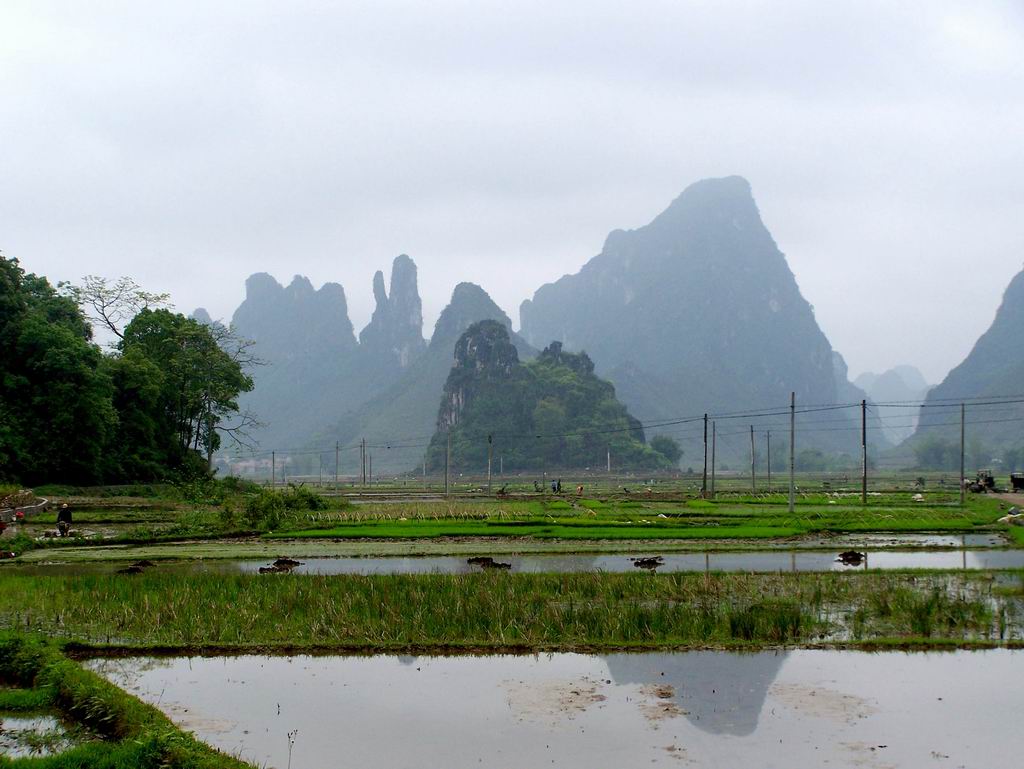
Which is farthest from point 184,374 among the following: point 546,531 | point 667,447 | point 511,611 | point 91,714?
point 667,447

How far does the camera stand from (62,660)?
10523 mm

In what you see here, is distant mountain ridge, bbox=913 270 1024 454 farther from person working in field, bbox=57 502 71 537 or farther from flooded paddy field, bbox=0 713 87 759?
flooded paddy field, bbox=0 713 87 759

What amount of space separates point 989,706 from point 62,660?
996cm

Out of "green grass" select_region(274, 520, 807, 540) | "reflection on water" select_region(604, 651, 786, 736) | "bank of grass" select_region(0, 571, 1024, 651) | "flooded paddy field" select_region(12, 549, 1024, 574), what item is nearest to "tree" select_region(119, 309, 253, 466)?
"green grass" select_region(274, 520, 807, 540)

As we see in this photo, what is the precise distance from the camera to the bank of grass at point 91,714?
737 centimetres

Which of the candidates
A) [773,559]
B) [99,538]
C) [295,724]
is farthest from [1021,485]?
[295,724]

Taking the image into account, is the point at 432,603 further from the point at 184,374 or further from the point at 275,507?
the point at 184,374

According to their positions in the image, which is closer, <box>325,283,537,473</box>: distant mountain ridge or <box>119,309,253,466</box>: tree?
<box>119,309,253,466</box>: tree

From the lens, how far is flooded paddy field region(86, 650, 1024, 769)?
8.02 m

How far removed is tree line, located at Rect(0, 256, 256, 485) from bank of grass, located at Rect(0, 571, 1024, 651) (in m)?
26.7

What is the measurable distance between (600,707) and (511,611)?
432cm

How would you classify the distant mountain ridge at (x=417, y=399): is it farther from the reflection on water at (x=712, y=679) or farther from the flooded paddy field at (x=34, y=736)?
the flooded paddy field at (x=34, y=736)

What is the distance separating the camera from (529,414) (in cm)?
12875

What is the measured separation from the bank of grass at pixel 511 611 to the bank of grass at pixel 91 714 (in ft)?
4.19
